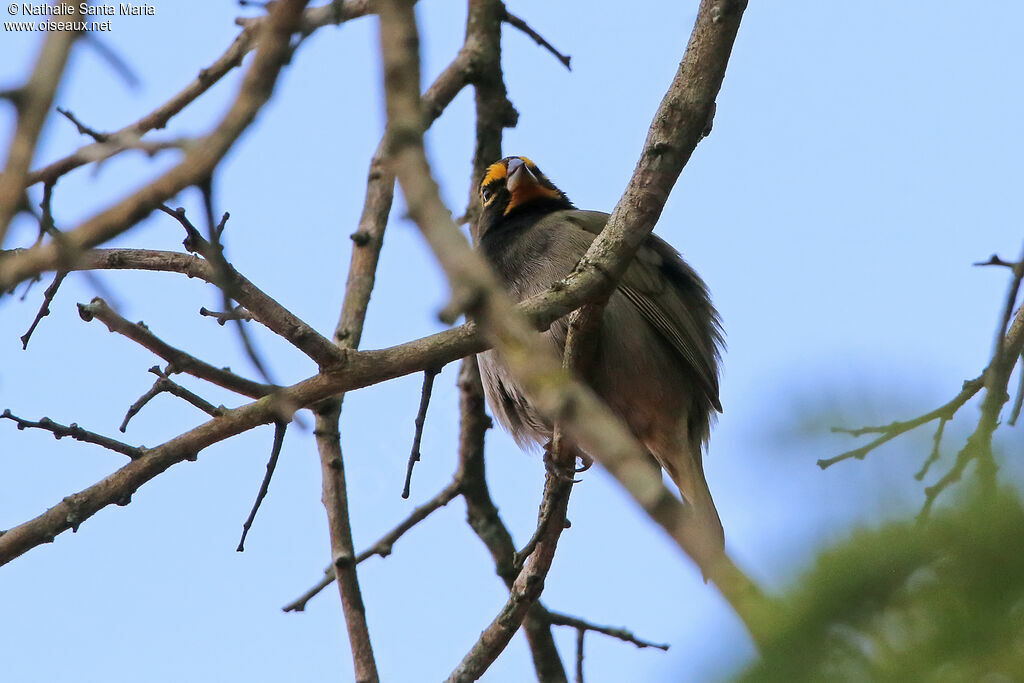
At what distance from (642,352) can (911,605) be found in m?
4.54

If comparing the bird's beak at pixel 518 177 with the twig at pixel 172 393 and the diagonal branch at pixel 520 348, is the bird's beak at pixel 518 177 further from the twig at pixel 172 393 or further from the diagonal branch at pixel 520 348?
the diagonal branch at pixel 520 348

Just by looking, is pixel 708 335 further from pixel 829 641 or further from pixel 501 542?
pixel 829 641

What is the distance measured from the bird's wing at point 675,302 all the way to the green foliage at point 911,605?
4.34 m

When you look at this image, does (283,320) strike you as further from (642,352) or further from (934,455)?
(642,352)

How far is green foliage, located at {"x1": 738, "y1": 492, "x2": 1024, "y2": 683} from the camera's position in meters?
1.13

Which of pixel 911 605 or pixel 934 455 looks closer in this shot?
pixel 911 605

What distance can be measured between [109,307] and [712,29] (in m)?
2.17

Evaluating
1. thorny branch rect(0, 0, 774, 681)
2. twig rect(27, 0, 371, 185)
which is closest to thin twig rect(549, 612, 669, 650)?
thorny branch rect(0, 0, 774, 681)

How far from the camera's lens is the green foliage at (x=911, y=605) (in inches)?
44.6

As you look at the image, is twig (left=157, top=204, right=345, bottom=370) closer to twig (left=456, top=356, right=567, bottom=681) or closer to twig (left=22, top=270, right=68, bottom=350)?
twig (left=22, top=270, right=68, bottom=350)

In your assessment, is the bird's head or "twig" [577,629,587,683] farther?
the bird's head

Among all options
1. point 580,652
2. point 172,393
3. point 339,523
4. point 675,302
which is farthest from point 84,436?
point 675,302

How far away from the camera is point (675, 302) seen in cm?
595

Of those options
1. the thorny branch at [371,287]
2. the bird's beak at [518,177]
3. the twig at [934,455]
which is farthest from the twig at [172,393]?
the bird's beak at [518,177]
